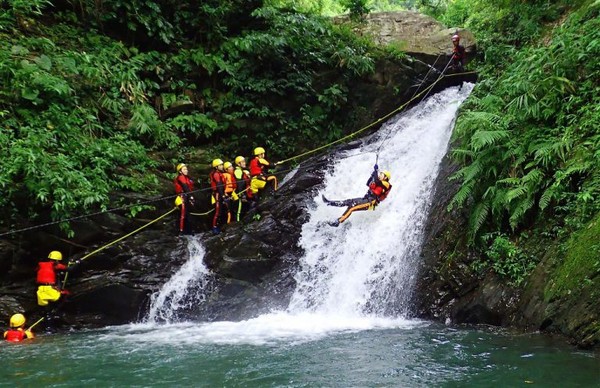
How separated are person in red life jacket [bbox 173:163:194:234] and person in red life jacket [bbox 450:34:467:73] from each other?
346 inches

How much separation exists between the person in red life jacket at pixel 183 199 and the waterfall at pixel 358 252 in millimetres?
414

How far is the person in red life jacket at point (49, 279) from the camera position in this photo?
9.01 metres

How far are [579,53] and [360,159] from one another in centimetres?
582

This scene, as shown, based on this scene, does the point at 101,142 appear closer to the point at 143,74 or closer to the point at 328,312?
the point at 143,74

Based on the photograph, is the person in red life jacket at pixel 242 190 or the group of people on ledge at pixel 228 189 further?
the person in red life jacket at pixel 242 190

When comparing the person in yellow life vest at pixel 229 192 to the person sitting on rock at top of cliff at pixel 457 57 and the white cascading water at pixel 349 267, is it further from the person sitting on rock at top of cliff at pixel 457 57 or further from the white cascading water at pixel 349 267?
the person sitting on rock at top of cliff at pixel 457 57

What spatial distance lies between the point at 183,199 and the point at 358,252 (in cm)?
415

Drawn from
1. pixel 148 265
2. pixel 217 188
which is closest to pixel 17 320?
pixel 148 265

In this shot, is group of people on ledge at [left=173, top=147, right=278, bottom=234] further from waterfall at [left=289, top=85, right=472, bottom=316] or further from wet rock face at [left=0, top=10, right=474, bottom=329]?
waterfall at [left=289, top=85, right=472, bottom=316]

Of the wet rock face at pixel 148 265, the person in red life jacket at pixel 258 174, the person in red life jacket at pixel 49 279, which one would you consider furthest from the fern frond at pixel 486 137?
the person in red life jacket at pixel 49 279

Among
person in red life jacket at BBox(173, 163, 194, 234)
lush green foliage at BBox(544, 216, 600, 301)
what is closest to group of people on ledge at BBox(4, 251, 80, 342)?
person in red life jacket at BBox(173, 163, 194, 234)

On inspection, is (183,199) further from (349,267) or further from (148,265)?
(349,267)

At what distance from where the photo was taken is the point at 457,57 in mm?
14555

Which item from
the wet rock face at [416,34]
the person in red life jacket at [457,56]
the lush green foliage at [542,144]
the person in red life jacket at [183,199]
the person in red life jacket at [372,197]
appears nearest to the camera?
the lush green foliage at [542,144]
